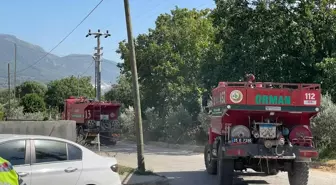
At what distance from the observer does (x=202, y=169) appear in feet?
51.4

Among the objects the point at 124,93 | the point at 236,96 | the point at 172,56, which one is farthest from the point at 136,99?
the point at 124,93

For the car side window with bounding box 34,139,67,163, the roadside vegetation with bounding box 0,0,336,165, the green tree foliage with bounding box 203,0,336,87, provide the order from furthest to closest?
the green tree foliage with bounding box 203,0,336,87 < the roadside vegetation with bounding box 0,0,336,165 < the car side window with bounding box 34,139,67,163

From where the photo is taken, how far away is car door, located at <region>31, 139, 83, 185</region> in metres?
7.34

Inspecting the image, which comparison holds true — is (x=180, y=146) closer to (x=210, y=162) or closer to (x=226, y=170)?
(x=210, y=162)

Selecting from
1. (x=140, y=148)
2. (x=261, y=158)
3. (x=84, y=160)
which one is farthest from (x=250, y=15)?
(x=84, y=160)

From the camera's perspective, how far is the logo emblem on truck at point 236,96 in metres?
10.7

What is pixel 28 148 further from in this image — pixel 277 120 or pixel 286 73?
pixel 286 73

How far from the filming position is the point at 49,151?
25.1 ft

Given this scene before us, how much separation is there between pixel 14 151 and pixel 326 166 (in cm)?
1111

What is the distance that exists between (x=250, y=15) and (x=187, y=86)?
37.5 feet

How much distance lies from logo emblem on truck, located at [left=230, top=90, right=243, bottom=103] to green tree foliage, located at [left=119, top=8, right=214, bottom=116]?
20808mm

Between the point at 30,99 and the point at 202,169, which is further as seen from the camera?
the point at 30,99

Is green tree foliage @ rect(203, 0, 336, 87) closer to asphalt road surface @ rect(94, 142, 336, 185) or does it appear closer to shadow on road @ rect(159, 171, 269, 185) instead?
asphalt road surface @ rect(94, 142, 336, 185)

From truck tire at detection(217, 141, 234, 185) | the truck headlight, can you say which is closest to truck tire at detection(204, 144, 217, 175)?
truck tire at detection(217, 141, 234, 185)
